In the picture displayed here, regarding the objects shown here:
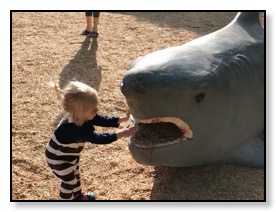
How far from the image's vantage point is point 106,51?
16.2 ft

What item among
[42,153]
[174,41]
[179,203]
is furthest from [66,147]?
[174,41]

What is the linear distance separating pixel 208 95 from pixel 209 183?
1.96 ft

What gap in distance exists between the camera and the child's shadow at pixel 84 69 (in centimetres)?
413

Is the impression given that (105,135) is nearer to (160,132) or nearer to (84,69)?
(160,132)

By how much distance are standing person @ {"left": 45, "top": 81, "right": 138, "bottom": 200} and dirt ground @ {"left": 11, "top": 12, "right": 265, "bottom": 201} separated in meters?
0.30

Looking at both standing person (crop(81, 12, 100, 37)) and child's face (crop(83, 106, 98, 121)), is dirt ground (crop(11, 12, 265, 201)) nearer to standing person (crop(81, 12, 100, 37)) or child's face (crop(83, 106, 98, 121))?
standing person (crop(81, 12, 100, 37))

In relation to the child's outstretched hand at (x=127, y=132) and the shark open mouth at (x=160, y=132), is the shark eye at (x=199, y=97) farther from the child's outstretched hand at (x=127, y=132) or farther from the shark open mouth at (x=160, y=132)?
the child's outstretched hand at (x=127, y=132)

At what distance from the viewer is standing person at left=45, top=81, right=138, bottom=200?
189cm

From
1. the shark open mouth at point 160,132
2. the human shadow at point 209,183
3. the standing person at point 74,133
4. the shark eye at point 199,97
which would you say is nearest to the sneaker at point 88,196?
the standing person at point 74,133

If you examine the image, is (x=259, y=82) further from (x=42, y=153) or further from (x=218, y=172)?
(x=42, y=153)

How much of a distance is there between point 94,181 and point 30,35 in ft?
11.2

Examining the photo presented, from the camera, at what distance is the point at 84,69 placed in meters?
4.42

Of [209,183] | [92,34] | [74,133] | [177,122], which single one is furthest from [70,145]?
[92,34]

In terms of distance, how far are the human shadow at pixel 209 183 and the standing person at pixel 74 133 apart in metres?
0.47
